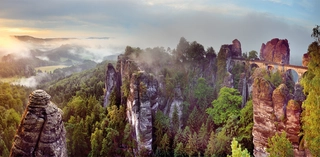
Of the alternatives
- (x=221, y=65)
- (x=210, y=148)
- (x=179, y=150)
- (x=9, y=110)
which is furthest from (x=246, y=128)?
(x=9, y=110)

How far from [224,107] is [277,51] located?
9257mm

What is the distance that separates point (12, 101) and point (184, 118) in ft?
49.1

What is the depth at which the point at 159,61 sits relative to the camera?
80.2 feet

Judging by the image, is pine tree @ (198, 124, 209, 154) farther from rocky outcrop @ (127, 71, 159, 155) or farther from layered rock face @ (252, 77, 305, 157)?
layered rock face @ (252, 77, 305, 157)

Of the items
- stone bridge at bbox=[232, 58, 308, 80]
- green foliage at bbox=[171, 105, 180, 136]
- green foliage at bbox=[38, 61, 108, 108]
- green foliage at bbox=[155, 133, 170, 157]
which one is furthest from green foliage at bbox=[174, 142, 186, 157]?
stone bridge at bbox=[232, 58, 308, 80]

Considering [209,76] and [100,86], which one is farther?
[100,86]

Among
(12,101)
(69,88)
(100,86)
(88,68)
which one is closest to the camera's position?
(12,101)

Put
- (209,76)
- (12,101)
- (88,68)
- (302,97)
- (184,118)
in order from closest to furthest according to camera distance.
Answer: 1. (302,97)
2. (184,118)
3. (12,101)
4. (209,76)
5. (88,68)

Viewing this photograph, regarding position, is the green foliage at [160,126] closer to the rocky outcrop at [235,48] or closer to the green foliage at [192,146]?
the green foliage at [192,146]

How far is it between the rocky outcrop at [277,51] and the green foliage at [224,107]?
7426 millimetres

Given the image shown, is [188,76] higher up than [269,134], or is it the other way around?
[188,76]

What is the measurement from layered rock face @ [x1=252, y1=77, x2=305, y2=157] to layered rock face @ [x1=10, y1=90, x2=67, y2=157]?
9.78 m

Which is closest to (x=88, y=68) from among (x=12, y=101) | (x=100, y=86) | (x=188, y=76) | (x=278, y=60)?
(x=100, y=86)

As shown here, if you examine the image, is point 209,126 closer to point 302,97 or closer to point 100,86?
point 302,97
